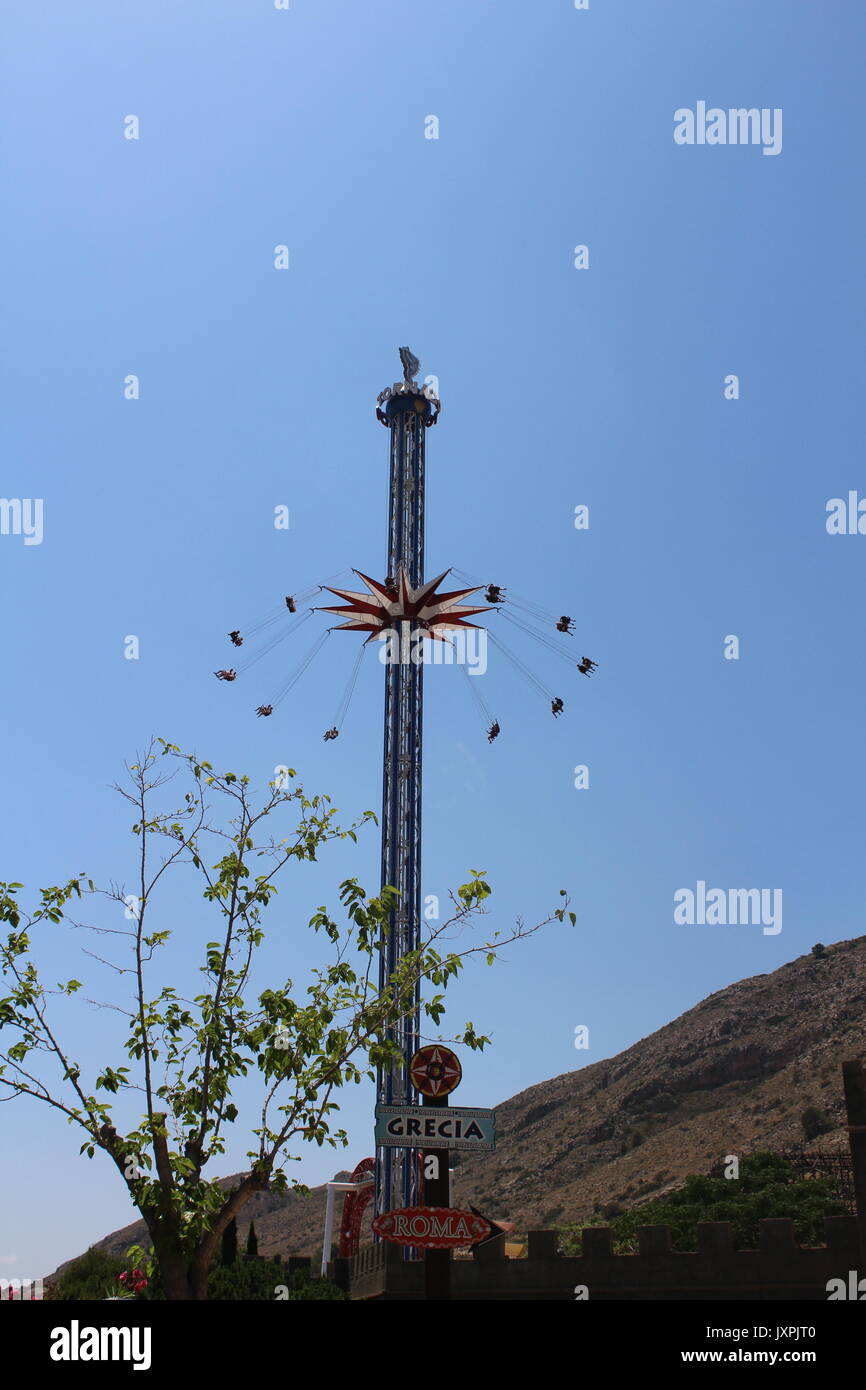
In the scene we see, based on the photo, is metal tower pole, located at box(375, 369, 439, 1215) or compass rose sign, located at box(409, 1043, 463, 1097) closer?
compass rose sign, located at box(409, 1043, 463, 1097)

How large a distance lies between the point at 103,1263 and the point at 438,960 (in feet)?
110

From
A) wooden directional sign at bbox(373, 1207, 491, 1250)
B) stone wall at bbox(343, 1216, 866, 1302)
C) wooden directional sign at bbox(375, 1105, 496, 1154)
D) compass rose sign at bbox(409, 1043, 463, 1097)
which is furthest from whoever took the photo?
stone wall at bbox(343, 1216, 866, 1302)

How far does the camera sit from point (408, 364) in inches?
2221

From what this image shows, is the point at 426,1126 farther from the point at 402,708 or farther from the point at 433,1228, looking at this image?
the point at 402,708

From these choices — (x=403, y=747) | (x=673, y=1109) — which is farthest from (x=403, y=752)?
(x=673, y=1109)

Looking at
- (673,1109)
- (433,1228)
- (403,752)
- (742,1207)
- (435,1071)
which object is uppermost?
(403,752)

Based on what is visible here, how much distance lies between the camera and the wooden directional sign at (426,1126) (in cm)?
1486

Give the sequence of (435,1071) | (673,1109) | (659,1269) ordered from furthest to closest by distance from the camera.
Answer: (673,1109) < (659,1269) < (435,1071)

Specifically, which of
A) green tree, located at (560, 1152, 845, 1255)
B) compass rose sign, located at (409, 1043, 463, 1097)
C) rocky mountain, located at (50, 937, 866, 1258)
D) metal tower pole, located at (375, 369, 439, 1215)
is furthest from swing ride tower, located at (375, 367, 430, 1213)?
rocky mountain, located at (50, 937, 866, 1258)

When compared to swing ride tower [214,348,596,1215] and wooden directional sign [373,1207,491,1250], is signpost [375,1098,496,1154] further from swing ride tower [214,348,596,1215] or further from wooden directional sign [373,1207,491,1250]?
swing ride tower [214,348,596,1215]

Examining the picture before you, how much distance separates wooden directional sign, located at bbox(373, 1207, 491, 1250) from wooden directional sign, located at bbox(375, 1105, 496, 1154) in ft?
2.55

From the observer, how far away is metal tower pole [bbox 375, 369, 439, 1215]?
44219 mm

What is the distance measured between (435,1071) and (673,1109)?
86.8 meters
